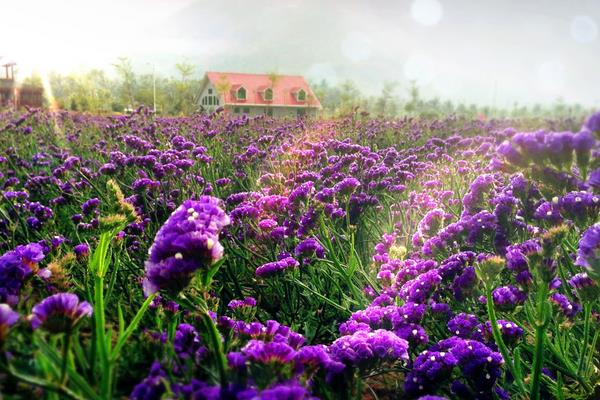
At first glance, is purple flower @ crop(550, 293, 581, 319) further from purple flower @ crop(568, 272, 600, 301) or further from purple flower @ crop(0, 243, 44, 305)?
purple flower @ crop(0, 243, 44, 305)

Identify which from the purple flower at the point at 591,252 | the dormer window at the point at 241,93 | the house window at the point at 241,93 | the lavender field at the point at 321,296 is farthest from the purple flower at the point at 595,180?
the house window at the point at 241,93

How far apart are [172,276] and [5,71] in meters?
53.2

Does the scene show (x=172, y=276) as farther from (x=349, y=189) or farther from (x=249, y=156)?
(x=249, y=156)

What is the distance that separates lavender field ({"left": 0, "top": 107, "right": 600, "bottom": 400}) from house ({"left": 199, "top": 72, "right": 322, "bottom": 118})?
4976 centimetres

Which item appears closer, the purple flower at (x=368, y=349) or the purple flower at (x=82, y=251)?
the purple flower at (x=368, y=349)

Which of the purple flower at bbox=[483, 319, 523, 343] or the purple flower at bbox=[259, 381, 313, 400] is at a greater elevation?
the purple flower at bbox=[259, 381, 313, 400]

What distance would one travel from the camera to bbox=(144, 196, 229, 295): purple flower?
1.36 m

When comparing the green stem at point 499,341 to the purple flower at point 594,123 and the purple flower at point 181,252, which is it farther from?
the purple flower at point 181,252

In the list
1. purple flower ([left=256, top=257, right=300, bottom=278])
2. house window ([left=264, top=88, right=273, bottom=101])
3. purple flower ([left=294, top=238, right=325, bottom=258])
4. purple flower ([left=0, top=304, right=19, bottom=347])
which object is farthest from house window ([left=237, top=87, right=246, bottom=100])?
purple flower ([left=0, top=304, right=19, bottom=347])

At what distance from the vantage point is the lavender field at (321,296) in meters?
1.22

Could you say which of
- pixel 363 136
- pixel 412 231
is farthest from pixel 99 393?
pixel 363 136

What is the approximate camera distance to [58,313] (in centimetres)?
118

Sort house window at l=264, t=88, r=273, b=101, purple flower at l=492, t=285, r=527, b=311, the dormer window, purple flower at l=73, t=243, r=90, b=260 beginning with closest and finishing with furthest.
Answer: purple flower at l=492, t=285, r=527, b=311
purple flower at l=73, t=243, r=90, b=260
the dormer window
house window at l=264, t=88, r=273, b=101

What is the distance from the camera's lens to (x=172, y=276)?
1.35 m
